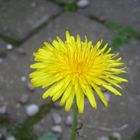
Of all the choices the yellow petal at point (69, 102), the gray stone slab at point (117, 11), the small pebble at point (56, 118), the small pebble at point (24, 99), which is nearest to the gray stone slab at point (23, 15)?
the gray stone slab at point (117, 11)

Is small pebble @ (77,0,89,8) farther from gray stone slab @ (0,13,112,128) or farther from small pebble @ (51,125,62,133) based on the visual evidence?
small pebble @ (51,125,62,133)

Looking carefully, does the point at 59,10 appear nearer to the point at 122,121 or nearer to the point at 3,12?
the point at 3,12

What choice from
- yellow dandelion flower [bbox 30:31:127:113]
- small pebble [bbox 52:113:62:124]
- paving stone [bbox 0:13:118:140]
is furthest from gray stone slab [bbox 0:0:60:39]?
yellow dandelion flower [bbox 30:31:127:113]

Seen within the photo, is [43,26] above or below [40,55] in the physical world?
above

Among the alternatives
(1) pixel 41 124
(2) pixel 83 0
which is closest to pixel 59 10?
(2) pixel 83 0

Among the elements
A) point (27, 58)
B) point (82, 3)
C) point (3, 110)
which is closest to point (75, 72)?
point (3, 110)

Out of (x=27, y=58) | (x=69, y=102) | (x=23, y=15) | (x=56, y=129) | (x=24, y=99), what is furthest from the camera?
(x=23, y=15)

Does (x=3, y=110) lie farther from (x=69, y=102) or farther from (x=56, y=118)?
(x=69, y=102)
